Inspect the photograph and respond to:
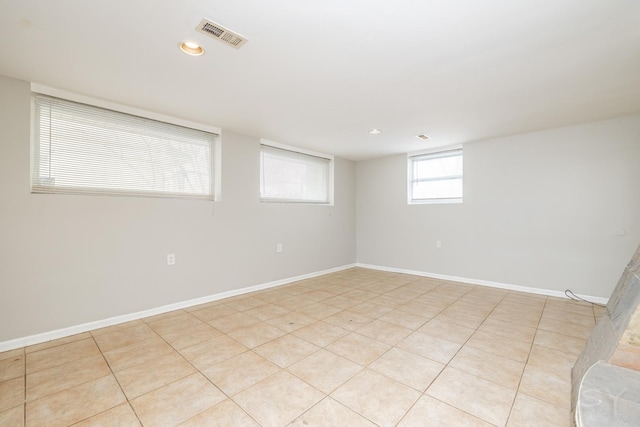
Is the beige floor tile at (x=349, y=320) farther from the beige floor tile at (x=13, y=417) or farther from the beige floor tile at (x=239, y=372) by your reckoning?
the beige floor tile at (x=13, y=417)

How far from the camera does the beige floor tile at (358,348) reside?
2.20 metres

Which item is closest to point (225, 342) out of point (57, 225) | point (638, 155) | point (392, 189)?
point (57, 225)

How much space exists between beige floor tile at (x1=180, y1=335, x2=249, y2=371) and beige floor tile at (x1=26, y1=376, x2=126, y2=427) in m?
0.50

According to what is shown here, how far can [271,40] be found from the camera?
1.88m

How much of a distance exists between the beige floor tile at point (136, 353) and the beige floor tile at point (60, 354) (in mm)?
197

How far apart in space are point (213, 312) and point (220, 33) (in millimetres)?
2783

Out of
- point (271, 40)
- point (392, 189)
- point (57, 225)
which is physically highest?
point (271, 40)

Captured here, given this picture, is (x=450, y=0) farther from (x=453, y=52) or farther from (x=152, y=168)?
(x=152, y=168)

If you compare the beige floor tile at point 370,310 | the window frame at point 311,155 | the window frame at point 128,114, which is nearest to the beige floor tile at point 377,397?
the beige floor tile at point 370,310

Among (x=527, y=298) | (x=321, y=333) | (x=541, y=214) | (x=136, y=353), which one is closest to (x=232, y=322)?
(x=136, y=353)

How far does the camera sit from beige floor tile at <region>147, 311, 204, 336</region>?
2.74 meters

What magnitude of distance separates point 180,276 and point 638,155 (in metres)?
5.66

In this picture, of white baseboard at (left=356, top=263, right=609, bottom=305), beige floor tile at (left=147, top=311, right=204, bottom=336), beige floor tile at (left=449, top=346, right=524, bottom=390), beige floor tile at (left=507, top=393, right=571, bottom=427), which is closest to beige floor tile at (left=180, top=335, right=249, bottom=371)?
beige floor tile at (left=147, top=311, right=204, bottom=336)

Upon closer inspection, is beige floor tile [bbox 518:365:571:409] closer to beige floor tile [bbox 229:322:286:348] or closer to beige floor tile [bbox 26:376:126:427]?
beige floor tile [bbox 229:322:286:348]
